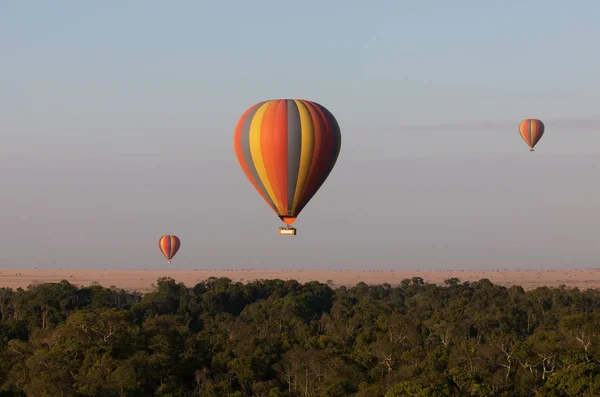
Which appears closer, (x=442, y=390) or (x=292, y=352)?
(x=442, y=390)

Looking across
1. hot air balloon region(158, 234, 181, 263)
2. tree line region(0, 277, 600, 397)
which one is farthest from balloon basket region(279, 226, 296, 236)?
hot air balloon region(158, 234, 181, 263)

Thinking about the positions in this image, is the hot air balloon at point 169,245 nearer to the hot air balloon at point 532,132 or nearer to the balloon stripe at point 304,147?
the hot air balloon at point 532,132

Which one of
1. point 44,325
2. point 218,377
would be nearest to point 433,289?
point 44,325

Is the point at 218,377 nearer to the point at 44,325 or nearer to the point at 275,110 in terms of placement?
the point at 275,110

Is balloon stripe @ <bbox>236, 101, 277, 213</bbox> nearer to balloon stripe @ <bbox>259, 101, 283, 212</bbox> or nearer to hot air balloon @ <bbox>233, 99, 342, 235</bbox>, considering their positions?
hot air balloon @ <bbox>233, 99, 342, 235</bbox>

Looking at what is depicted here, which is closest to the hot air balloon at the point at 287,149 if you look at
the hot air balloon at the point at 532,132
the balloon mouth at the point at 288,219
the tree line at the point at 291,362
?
the balloon mouth at the point at 288,219

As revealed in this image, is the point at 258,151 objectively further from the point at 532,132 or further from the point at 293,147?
the point at 532,132

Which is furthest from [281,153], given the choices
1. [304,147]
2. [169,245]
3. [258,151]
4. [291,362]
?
[169,245]
